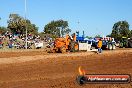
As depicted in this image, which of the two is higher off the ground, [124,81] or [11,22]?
[11,22]

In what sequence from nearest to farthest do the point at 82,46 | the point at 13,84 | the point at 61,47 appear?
the point at 13,84, the point at 61,47, the point at 82,46

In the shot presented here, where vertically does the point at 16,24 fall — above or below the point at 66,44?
above

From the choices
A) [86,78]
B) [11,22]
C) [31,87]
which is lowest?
[31,87]

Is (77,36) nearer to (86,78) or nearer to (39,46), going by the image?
(39,46)

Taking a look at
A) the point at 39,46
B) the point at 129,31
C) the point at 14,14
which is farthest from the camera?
the point at 129,31

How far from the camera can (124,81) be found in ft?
21.4

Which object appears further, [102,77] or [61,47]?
[61,47]

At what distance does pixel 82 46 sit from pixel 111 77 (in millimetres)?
32596

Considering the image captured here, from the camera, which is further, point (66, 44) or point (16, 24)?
point (16, 24)

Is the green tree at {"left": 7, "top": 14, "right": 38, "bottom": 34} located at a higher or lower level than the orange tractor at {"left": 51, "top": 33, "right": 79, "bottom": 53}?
higher

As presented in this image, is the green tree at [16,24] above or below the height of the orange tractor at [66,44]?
above

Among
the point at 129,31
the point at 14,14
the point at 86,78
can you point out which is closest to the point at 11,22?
the point at 14,14

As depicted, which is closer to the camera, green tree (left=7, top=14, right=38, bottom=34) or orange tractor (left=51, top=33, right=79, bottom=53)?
orange tractor (left=51, top=33, right=79, bottom=53)

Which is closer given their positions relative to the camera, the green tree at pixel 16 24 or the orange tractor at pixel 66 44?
the orange tractor at pixel 66 44
